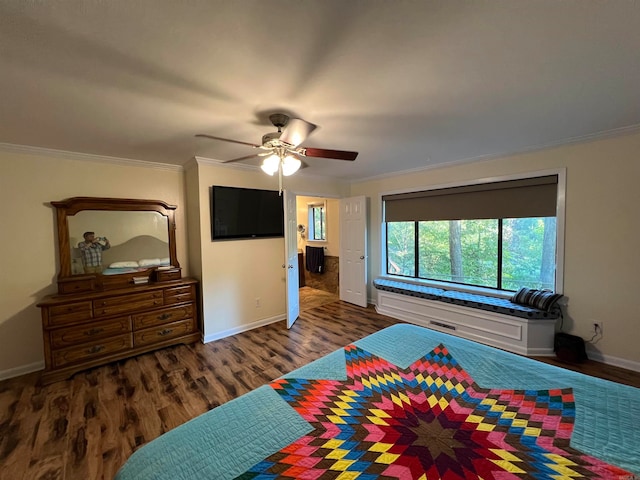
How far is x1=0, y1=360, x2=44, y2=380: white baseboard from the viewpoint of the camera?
263 centimetres

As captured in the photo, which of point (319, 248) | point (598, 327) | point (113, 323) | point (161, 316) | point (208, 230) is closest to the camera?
point (598, 327)

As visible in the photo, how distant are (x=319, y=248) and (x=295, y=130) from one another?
4.17 metres

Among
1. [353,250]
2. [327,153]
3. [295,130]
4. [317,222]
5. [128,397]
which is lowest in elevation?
[128,397]

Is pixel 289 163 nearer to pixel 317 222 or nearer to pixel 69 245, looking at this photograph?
pixel 69 245

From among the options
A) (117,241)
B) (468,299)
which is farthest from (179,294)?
(468,299)

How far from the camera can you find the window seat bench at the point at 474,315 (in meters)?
2.85

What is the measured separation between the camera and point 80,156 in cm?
292

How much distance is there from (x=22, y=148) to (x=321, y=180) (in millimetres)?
3603

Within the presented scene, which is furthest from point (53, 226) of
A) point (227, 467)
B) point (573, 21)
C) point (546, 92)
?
point (546, 92)

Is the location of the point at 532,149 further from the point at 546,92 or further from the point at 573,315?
the point at 573,315

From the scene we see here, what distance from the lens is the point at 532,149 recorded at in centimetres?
297

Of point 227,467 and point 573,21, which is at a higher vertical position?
point 573,21

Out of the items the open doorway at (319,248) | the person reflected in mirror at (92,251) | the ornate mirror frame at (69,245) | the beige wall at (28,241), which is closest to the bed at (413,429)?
the ornate mirror frame at (69,245)

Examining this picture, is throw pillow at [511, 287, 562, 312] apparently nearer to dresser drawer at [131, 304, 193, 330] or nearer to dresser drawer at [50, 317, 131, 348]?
dresser drawer at [131, 304, 193, 330]
